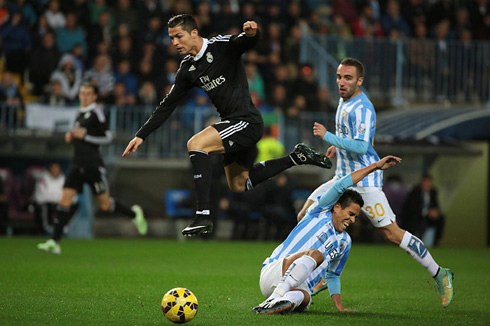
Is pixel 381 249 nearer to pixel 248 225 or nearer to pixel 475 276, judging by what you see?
pixel 248 225

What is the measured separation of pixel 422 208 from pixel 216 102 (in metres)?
9.74

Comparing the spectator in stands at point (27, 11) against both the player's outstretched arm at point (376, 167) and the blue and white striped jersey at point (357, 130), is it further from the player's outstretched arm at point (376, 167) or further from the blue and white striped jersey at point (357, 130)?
the player's outstretched arm at point (376, 167)

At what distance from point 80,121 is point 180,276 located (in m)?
3.46

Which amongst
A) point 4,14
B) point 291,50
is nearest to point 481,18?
point 291,50

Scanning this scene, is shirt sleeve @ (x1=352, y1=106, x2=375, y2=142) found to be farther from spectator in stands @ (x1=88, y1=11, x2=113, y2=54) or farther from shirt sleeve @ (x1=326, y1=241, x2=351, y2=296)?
spectator in stands @ (x1=88, y1=11, x2=113, y2=54)

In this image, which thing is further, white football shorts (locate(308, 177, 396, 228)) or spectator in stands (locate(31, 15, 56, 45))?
spectator in stands (locate(31, 15, 56, 45))

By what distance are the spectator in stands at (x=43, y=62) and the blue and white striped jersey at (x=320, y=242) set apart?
11.0 metres

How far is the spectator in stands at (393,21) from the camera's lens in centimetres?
2152

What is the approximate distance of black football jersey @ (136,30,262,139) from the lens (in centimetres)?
816

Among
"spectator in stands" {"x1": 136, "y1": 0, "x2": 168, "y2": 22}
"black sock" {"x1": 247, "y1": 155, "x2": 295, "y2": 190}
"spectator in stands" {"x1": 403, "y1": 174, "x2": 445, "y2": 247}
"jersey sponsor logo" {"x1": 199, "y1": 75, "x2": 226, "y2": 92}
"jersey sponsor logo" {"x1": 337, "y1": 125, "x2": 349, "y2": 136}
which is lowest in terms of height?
"spectator in stands" {"x1": 403, "y1": 174, "x2": 445, "y2": 247}

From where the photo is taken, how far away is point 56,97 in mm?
16625

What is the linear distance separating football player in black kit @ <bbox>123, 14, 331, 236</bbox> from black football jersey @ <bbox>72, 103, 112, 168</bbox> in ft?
14.1

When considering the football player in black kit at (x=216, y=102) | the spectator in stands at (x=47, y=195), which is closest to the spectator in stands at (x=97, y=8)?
the spectator in stands at (x=47, y=195)

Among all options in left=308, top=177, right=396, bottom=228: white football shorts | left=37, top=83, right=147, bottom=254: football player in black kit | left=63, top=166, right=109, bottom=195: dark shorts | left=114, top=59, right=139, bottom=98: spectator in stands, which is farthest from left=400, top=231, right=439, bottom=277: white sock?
left=114, top=59, right=139, bottom=98: spectator in stands
